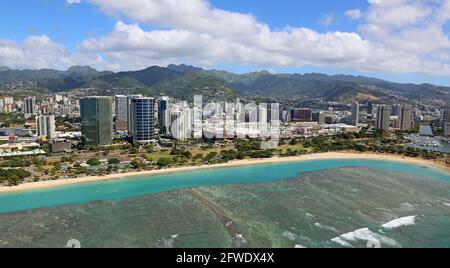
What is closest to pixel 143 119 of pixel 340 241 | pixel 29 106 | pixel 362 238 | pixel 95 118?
pixel 95 118

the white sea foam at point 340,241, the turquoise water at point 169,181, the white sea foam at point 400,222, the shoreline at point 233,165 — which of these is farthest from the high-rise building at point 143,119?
the white sea foam at point 340,241

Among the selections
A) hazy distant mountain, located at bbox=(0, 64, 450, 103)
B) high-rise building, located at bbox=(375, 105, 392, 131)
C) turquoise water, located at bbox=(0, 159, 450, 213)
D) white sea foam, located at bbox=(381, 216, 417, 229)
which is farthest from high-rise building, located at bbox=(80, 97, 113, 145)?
hazy distant mountain, located at bbox=(0, 64, 450, 103)

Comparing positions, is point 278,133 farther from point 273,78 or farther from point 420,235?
point 273,78

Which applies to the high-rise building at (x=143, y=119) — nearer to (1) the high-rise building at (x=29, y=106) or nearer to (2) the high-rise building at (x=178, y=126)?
(2) the high-rise building at (x=178, y=126)

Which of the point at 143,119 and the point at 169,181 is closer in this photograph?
the point at 169,181

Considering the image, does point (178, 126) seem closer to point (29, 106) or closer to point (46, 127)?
point (46, 127)

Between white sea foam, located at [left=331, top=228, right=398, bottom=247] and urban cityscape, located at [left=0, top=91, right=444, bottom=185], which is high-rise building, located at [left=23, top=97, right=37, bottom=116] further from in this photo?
white sea foam, located at [left=331, top=228, right=398, bottom=247]
